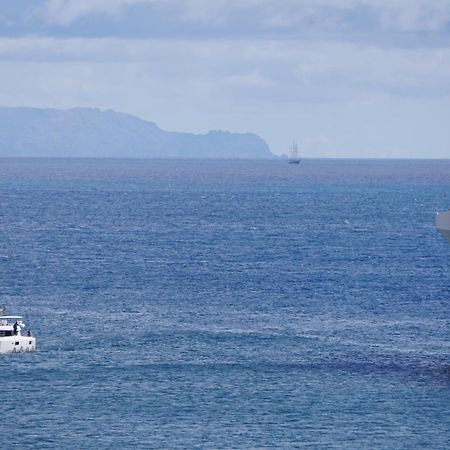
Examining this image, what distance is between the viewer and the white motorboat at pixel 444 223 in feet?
284

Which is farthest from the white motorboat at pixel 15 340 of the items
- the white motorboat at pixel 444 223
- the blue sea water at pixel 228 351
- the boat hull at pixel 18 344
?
the white motorboat at pixel 444 223

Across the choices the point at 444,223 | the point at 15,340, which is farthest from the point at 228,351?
the point at 444,223

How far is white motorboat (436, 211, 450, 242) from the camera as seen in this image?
8669 cm

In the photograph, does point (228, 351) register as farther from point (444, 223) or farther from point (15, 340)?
point (444, 223)

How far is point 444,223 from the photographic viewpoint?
87062mm

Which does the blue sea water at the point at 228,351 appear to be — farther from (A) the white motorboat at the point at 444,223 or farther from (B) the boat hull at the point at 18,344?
(A) the white motorboat at the point at 444,223

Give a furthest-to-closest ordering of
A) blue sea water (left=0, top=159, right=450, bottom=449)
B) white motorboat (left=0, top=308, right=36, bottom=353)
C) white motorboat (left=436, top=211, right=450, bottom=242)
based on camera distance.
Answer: white motorboat (left=0, top=308, right=36, bottom=353) < white motorboat (left=436, top=211, right=450, bottom=242) < blue sea water (left=0, top=159, right=450, bottom=449)

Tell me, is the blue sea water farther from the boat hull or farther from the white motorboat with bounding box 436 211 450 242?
the white motorboat with bounding box 436 211 450 242

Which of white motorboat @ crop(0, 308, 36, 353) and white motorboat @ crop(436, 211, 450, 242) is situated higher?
white motorboat @ crop(436, 211, 450, 242)

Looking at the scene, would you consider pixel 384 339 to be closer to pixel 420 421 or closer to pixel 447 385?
pixel 447 385

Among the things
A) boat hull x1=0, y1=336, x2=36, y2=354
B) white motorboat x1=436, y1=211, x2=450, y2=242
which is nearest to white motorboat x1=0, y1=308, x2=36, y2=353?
boat hull x1=0, y1=336, x2=36, y2=354

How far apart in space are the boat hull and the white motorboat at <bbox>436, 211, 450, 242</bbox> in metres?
26.5

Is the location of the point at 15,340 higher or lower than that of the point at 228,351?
higher

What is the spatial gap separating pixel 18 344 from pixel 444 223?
27575 millimetres
